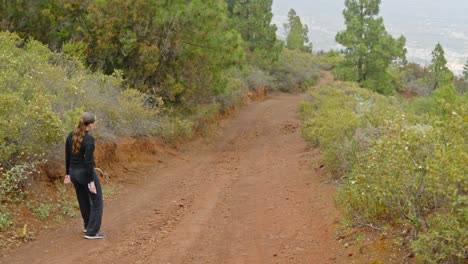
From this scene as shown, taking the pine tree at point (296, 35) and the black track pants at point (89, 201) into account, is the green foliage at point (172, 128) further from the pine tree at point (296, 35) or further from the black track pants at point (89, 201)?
the pine tree at point (296, 35)

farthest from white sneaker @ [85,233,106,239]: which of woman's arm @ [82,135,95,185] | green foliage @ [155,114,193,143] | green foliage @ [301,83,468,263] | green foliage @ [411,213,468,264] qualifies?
green foliage @ [155,114,193,143]

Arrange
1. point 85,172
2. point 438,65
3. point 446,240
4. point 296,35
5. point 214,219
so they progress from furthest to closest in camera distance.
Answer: point 296,35 < point 438,65 < point 214,219 < point 85,172 < point 446,240

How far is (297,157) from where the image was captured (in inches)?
644

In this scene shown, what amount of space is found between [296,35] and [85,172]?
2197 inches

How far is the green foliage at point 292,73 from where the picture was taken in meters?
42.6

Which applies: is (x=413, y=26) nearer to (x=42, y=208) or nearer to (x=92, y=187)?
(x=42, y=208)

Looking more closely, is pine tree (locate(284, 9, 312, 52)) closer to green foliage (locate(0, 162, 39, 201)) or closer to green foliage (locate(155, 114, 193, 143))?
green foliage (locate(155, 114, 193, 143))

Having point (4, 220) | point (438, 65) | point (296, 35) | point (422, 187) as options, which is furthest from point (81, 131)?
point (296, 35)

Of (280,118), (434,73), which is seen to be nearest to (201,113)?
(280,118)

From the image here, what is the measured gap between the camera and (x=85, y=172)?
7.71 metres

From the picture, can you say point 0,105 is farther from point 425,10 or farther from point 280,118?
point 425,10

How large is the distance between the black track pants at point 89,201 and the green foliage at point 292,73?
33405 millimetres

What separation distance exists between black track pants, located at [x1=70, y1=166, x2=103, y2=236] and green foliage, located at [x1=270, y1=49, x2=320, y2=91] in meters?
33.4

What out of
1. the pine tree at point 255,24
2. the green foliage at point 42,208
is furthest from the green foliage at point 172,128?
the pine tree at point 255,24
